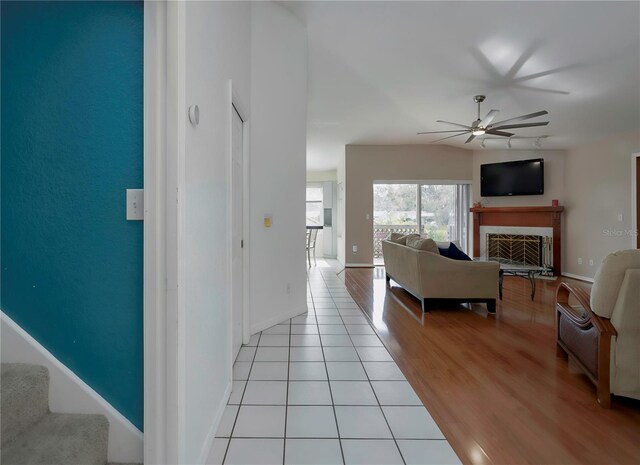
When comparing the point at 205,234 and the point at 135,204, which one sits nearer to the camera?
the point at 135,204

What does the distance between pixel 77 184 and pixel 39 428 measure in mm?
986

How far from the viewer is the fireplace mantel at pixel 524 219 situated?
6309mm

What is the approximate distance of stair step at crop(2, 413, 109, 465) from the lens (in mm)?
1126

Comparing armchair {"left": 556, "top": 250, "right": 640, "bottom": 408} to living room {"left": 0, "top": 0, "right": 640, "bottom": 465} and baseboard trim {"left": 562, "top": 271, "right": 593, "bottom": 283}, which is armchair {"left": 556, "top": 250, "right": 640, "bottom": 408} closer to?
living room {"left": 0, "top": 0, "right": 640, "bottom": 465}

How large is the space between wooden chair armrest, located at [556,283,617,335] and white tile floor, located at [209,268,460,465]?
1.16 m

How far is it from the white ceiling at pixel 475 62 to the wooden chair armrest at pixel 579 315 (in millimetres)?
2467

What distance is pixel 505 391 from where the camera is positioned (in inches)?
79.6

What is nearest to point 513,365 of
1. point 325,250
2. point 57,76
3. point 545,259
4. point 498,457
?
point 498,457

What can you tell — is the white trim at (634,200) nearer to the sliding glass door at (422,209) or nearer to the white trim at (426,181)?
the white trim at (426,181)

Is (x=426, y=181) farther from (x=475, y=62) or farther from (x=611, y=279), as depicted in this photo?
(x=611, y=279)

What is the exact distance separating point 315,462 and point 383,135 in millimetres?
6358

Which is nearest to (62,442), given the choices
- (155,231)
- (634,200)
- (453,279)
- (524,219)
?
(155,231)

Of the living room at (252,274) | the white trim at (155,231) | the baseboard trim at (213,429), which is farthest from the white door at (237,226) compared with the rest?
the white trim at (155,231)

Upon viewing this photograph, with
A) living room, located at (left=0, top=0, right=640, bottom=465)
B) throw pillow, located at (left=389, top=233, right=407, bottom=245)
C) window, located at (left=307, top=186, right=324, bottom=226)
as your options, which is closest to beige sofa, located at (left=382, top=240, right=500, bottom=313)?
living room, located at (left=0, top=0, right=640, bottom=465)
